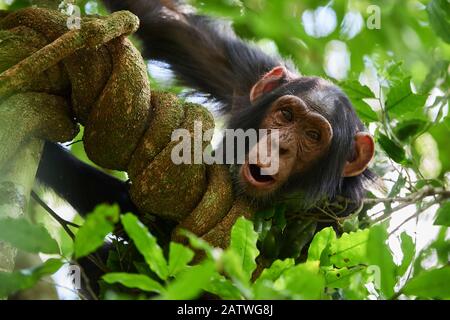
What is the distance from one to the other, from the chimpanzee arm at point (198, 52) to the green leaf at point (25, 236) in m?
3.66

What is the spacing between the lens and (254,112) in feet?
17.9

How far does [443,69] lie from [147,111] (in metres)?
2.55

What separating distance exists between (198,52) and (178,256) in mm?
4157

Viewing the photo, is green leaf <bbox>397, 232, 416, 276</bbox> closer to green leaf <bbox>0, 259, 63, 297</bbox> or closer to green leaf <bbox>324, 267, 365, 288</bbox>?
green leaf <bbox>324, 267, 365, 288</bbox>

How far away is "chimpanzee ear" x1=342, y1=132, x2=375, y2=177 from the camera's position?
5.12 m

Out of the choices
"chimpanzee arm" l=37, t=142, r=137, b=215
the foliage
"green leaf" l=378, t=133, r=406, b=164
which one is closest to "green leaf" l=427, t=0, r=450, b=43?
the foliage

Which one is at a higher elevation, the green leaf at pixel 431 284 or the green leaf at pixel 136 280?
the green leaf at pixel 136 280

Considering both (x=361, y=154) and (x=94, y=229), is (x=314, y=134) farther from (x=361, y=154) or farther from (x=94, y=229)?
(x=94, y=229)

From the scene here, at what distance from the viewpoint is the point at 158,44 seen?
6.13 metres

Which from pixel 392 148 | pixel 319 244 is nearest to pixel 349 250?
pixel 319 244

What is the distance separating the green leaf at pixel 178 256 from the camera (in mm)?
2374

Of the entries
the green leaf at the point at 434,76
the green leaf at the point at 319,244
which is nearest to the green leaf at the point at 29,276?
the green leaf at the point at 319,244

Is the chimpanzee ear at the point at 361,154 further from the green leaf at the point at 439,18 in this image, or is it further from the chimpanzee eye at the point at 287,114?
the green leaf at the point at 439,18
